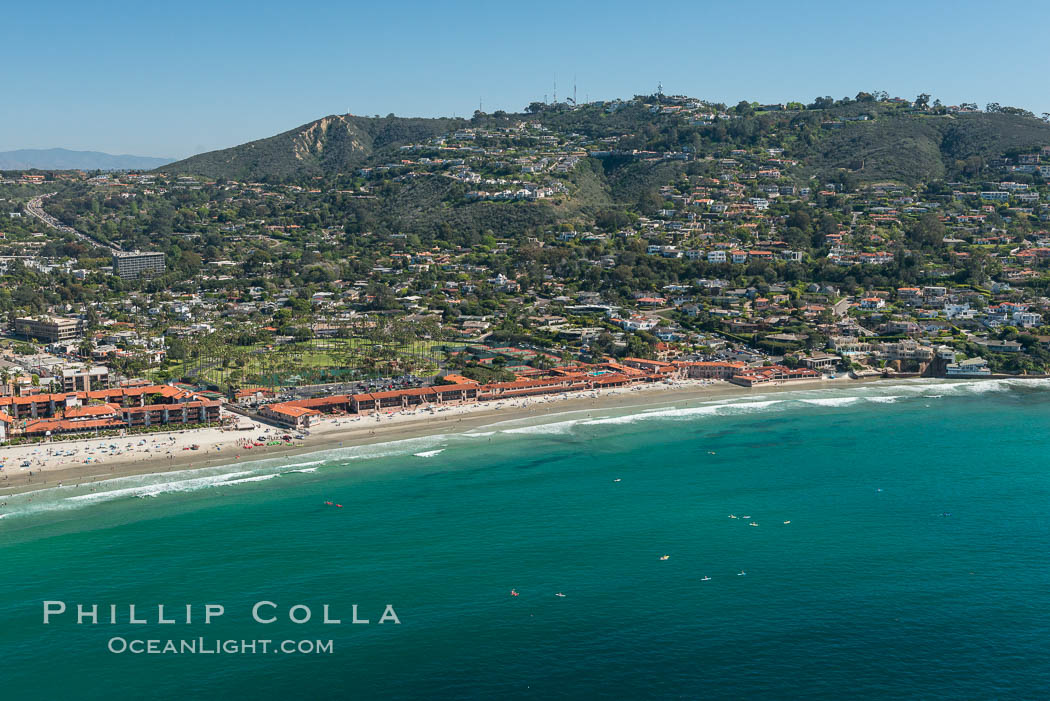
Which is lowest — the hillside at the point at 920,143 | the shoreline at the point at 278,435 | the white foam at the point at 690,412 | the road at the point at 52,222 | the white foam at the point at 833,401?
the white foam at the point at 833,401

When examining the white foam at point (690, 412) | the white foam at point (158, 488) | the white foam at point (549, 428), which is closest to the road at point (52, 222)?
the white foam at point (549, 428)

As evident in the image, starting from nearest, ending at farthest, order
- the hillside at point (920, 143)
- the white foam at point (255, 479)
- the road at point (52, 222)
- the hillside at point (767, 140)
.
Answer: the white foam at point (255, 479) < the road at point (52, 222) < the hillside at point (920, 143) < the hillside at point (767, 140)

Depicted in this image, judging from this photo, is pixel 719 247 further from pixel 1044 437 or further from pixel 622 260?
pixel 1044 437

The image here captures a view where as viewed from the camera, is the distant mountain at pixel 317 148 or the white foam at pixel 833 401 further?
the distant mountain at pixel 317 148

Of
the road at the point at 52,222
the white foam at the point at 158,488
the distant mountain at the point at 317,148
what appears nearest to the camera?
the white foam at the point at 158,488

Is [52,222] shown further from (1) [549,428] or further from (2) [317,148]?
(1) [549,428]

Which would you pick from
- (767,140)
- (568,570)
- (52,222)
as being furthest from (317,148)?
(568,570)

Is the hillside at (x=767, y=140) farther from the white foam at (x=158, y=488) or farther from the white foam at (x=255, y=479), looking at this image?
the white foam at (x=158, y=488)
